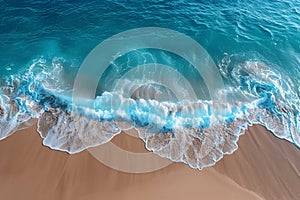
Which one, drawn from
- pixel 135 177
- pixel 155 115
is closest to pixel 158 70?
pixel 155 115

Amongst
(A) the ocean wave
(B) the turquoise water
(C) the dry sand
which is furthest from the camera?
(B) the turquoise water

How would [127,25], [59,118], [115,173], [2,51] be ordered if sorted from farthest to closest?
[127,25] → [2,51] → [59,118] → [115,173]

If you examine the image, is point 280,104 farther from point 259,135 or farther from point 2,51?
point 2,51

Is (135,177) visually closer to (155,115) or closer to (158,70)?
(155,115)

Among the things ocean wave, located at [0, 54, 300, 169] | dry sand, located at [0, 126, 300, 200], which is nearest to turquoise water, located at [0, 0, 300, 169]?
ocean wave, located at [0, 54, 300, 169]

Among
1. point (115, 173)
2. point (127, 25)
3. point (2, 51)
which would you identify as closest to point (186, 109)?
point (115, 173)

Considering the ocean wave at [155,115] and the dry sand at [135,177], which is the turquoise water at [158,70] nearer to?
the ocean wave at [155,115]

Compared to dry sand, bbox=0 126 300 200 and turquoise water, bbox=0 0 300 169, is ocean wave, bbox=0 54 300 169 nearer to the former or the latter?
turquoise water, bbox=0 0 300 169
